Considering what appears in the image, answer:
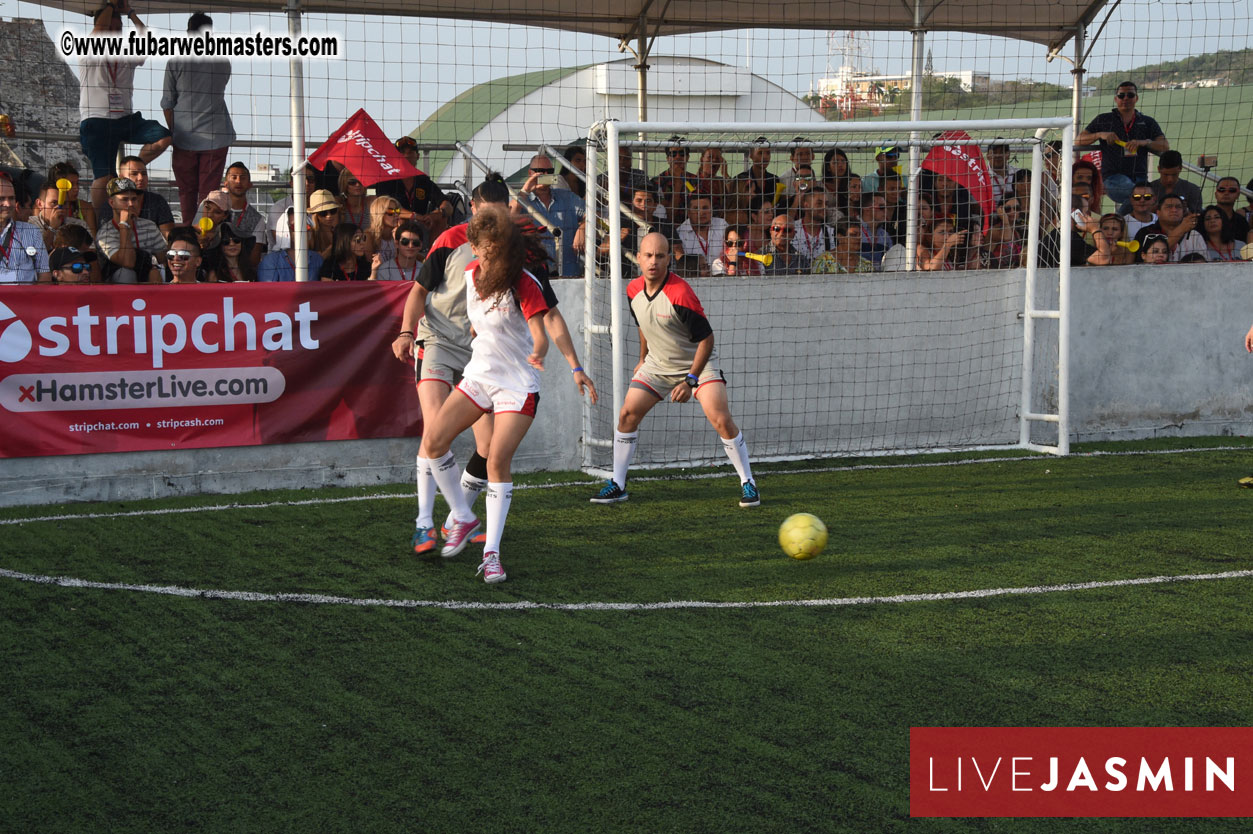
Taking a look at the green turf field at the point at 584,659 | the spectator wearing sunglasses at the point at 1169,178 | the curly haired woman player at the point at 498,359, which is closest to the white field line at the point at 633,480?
the green turf field at the point at 584,659

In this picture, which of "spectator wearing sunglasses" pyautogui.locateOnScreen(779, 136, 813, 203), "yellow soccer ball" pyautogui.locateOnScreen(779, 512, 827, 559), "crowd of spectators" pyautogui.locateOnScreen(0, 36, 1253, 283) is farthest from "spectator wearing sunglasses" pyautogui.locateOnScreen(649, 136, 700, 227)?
"yellow soccer ball" pyautogui.locateOnScreen(779, 512, 827, 559)

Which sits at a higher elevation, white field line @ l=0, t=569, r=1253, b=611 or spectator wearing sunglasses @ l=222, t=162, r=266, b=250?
spectator wearing sunglasses @ l=222, t=162, r=266, b=250

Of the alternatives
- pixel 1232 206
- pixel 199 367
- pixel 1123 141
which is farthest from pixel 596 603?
pixel 1232 206

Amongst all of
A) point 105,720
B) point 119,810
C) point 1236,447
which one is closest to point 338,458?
point 105,720

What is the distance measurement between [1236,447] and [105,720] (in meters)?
9.62

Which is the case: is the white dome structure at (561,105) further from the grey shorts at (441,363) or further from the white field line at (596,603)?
the white field line at (596,603)

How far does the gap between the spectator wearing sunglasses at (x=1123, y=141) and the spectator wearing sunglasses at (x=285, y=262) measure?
314 inches

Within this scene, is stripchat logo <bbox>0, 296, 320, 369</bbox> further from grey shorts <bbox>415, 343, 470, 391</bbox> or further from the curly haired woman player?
the curly haired woman player

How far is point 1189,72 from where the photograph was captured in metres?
12.7

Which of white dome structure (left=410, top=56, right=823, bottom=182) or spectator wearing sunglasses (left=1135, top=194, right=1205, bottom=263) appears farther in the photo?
spectator wearing sunglasses (left=1135, top=194, right=1205, bottom=263)

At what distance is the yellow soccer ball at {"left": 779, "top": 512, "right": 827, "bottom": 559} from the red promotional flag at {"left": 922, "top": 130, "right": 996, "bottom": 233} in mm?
5373

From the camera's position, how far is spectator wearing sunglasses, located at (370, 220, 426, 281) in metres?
9.57

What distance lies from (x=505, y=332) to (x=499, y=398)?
36 centimetres

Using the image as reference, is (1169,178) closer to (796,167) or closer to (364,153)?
(796,167)
